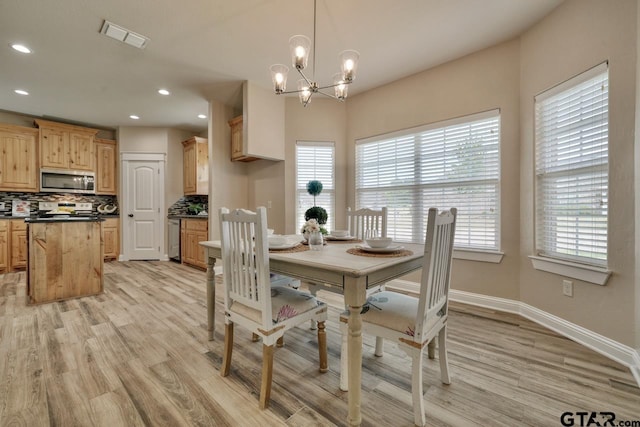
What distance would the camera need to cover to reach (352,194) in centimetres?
396

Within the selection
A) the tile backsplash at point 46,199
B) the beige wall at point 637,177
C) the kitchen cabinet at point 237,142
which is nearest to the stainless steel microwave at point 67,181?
the tile backsplash at point 46,199

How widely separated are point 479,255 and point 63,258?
4.49m

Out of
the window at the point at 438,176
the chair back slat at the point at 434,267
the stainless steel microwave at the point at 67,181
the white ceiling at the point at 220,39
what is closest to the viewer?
the chair back slat at the point at 434,267

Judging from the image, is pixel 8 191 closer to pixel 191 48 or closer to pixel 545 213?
pixel 191 48

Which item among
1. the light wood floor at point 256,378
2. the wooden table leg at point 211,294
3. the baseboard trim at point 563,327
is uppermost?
the wooden table leg at point 211,294

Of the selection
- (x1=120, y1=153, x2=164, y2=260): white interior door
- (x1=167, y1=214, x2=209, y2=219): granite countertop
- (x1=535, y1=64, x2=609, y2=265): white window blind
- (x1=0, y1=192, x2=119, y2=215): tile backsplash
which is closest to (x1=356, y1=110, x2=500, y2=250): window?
(x1=535, y1=64, x2=609, y2=265): white window blind

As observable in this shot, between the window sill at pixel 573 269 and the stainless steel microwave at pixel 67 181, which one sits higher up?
the stainless steel microwave at pixel 67 181

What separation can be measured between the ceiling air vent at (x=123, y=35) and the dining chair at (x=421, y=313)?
3077 millimetres

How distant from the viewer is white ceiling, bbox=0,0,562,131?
2.28 m

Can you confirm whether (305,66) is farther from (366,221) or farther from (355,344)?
(355,344)

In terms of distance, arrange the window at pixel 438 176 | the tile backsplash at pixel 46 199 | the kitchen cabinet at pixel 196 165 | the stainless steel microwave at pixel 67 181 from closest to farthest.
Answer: the window at pixel 438 176 < the tile backsplash at pixel 46 199 < the stainless steel microwave at pixel 67 181 < the kitchen cabinet at pixel 196 165

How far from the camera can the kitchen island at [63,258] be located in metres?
2.95

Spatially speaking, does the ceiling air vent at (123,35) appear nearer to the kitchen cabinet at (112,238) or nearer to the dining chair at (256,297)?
the dining chair at (256,297)

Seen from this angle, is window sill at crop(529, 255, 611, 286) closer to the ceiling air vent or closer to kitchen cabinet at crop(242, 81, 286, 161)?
kitchen cabinet at crop(242, 81, 286, 161)
